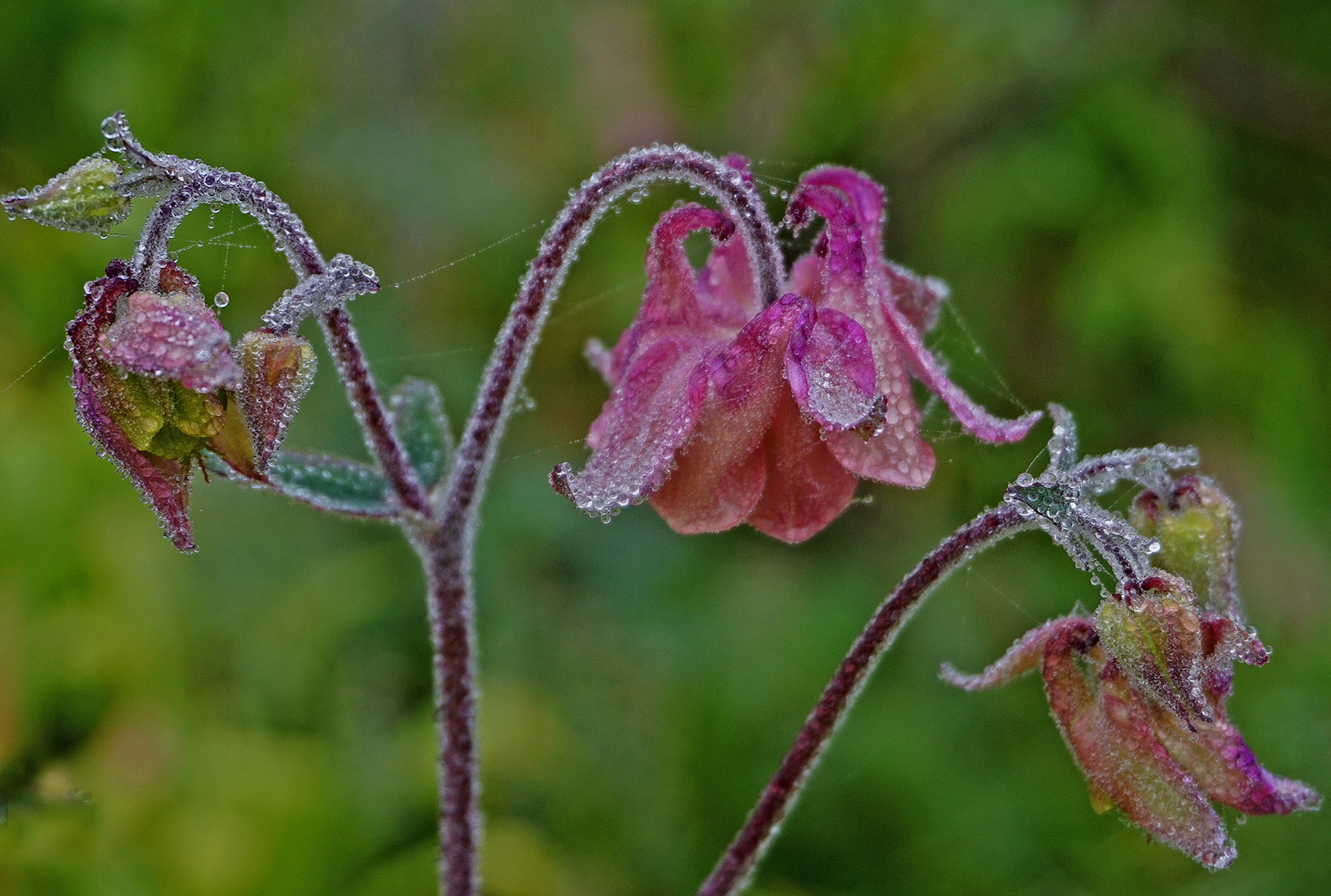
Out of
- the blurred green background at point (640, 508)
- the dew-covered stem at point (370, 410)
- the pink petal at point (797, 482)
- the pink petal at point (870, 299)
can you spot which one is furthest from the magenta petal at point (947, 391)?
the blurred green background at point (640, 508)

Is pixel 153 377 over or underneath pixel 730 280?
over

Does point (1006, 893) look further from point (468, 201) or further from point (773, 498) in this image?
point (468, 201)

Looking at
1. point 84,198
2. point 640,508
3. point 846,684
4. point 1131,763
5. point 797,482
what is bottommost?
point 640,508

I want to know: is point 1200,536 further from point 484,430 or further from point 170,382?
point 170,382

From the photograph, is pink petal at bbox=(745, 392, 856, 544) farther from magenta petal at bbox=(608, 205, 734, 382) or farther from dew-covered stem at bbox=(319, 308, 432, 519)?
dew-covered stem at bbox=(319, 308, 432, 519)

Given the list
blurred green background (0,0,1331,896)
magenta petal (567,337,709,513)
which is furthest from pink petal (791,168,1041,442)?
blurred green background (0,0,1331,896)

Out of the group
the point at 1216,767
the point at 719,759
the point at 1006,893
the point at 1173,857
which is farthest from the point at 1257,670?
the point at 1216,767

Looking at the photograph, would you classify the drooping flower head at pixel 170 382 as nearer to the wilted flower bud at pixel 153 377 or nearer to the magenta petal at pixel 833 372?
the wilted flower bud at pixel 153 377

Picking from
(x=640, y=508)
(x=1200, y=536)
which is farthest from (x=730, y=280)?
(x=640, y=508)
